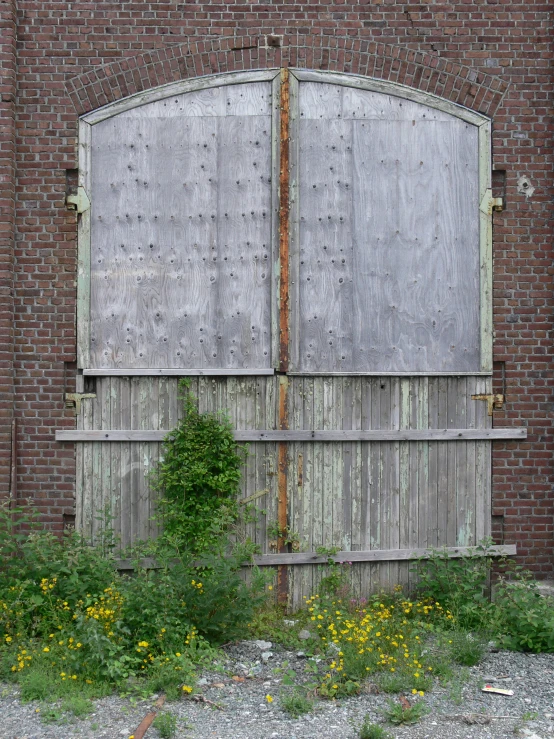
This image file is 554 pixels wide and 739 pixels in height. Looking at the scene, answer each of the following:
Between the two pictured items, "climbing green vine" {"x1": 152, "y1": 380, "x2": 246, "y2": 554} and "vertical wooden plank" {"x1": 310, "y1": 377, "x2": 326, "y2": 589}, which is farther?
"vertical wooden plank" {"x1": 310, "y1": 377, "x2": 326, "y2": 589}

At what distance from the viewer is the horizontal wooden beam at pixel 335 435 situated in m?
6.80

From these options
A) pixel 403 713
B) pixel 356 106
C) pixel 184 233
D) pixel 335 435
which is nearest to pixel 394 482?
pixel 335 435

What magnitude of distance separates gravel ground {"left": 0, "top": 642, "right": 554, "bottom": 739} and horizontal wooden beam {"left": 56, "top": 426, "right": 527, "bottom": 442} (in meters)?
2.10

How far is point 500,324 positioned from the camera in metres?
7.02

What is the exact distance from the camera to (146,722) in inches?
182

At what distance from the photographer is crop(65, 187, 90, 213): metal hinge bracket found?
6.82 meters

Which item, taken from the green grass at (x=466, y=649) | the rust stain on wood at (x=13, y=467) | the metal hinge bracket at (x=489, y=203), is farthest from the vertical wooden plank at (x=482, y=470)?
the rust stain on wood at (x=13, y=467)

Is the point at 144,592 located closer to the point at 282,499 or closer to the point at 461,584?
the point at 282,499

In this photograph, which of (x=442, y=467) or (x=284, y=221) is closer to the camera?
(x=284, y=221)

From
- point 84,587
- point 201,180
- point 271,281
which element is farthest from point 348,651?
point 201,180

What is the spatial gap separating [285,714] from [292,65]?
5.53 metres

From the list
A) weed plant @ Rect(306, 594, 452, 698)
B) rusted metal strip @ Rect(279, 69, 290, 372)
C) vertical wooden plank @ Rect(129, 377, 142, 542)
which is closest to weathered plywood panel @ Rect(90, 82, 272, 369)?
rusted metal strip @ Rect(279, 69, 290, 372)

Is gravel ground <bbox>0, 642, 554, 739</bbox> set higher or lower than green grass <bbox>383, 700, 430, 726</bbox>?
lower

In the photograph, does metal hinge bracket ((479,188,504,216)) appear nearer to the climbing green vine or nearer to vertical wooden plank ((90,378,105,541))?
the climbing green vine
